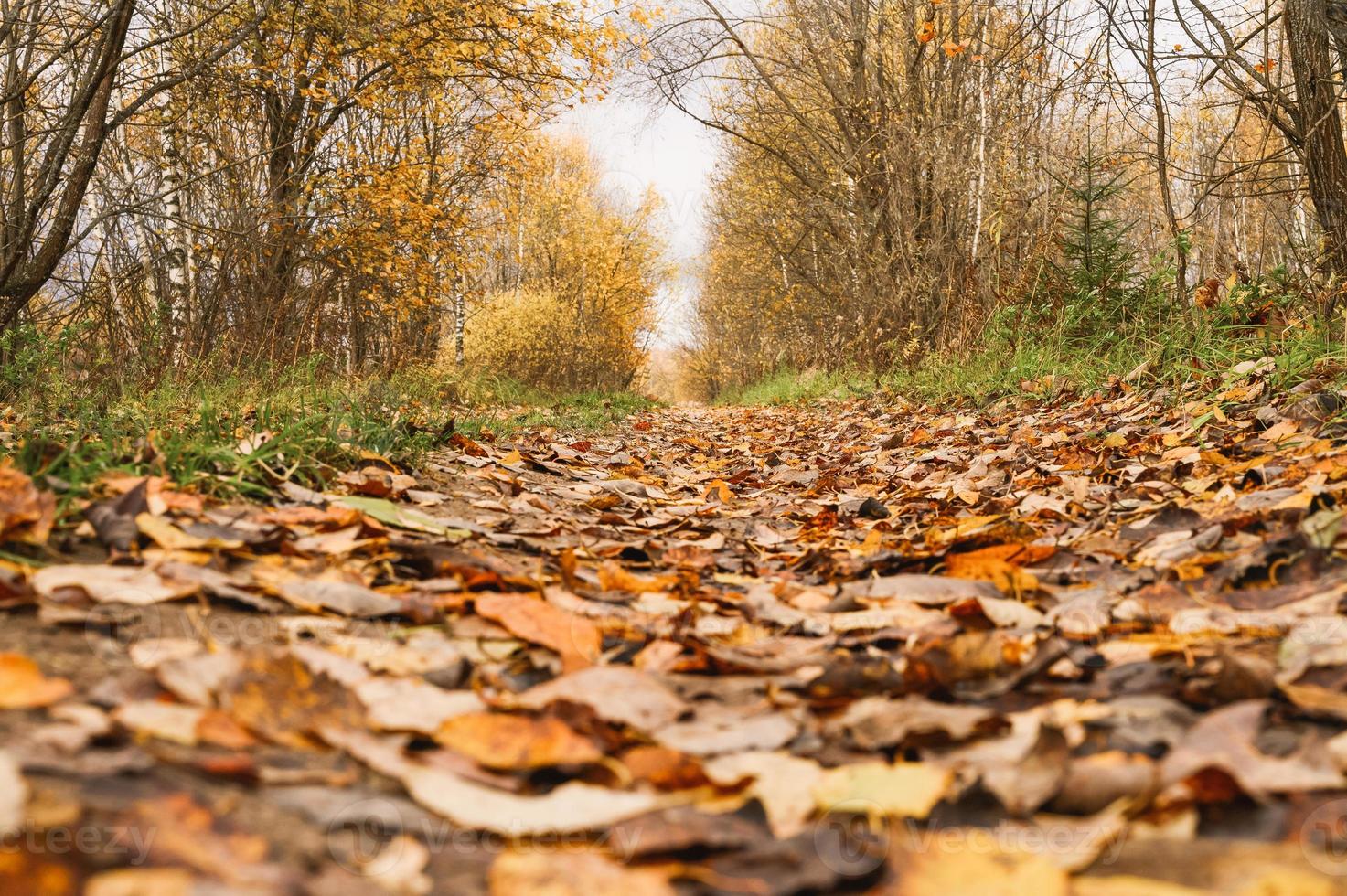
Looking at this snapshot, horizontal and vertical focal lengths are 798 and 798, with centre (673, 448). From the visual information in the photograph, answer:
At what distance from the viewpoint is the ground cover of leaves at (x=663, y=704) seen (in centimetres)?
75

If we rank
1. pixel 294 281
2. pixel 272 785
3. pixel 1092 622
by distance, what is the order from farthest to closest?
1. pixel 294 281
2. pixel 1092 622
3. pixel 272 785

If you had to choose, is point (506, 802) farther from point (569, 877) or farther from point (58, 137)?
point (58, 137)

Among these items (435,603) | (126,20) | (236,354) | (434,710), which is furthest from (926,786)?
(236,354)

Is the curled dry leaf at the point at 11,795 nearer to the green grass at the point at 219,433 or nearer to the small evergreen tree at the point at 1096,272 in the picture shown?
Answer: the green grass at the point at 219,433

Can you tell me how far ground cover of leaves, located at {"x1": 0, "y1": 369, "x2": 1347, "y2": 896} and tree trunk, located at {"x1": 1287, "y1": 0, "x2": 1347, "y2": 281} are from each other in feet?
9.85

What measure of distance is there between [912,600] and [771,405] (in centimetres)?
1226

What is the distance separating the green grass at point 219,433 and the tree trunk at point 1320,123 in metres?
4.74

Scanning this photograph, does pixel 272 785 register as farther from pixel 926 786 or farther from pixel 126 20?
pixel 126 20

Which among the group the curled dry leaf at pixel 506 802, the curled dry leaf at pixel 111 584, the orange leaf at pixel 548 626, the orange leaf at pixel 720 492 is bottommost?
the curled dry leaf at pixel 506 802

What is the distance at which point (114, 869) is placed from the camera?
0.66 metres

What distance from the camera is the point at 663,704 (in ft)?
3.75

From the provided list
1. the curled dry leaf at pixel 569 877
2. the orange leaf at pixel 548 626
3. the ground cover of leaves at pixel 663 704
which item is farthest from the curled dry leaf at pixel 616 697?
the curled dry leaf at pixel 569 877

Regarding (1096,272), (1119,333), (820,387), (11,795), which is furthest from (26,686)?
(820,387)

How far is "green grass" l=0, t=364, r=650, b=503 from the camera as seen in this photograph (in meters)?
2.01
